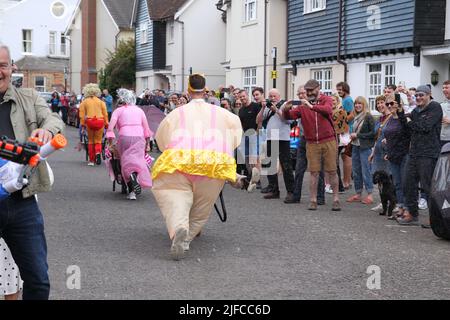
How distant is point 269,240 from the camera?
356 inches

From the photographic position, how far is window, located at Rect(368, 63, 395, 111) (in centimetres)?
2178

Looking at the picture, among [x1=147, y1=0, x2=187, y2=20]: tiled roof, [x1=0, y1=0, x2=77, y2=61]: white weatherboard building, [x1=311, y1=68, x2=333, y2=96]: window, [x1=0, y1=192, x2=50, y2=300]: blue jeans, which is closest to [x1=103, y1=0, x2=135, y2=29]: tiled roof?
[x1=147, y1=0, x2=187, y2=20]: tiled roof

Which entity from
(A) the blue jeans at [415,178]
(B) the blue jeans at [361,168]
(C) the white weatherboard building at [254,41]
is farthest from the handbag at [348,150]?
(C) the white weatherboard building at [254,41]

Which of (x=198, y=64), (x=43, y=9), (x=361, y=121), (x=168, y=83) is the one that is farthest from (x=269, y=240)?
(x=43, y=9)

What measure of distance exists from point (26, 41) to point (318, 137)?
194 ft

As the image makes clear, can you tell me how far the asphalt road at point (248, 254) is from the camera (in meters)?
6.57

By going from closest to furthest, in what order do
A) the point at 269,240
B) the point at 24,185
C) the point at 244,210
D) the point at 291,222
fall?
the point at 24,185
the point at 269,240
the point at 291,222
the point at 244,210

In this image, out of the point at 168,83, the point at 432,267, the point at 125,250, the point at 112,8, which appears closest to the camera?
the point at 432,267

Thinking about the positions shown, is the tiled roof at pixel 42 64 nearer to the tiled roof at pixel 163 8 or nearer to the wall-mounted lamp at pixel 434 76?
the tiled roof at pixel 163 8

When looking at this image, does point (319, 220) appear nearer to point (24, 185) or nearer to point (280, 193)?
point (280, 193)

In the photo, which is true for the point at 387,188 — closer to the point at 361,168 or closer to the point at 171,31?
the point at 361,168

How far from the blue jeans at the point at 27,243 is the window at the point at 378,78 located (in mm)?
17967

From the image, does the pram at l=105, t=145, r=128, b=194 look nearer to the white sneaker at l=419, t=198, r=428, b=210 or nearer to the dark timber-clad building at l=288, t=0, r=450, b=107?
the white sneaker at l=419, t=198, r=428, b=210

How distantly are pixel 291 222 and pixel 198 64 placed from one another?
30.7 metres
